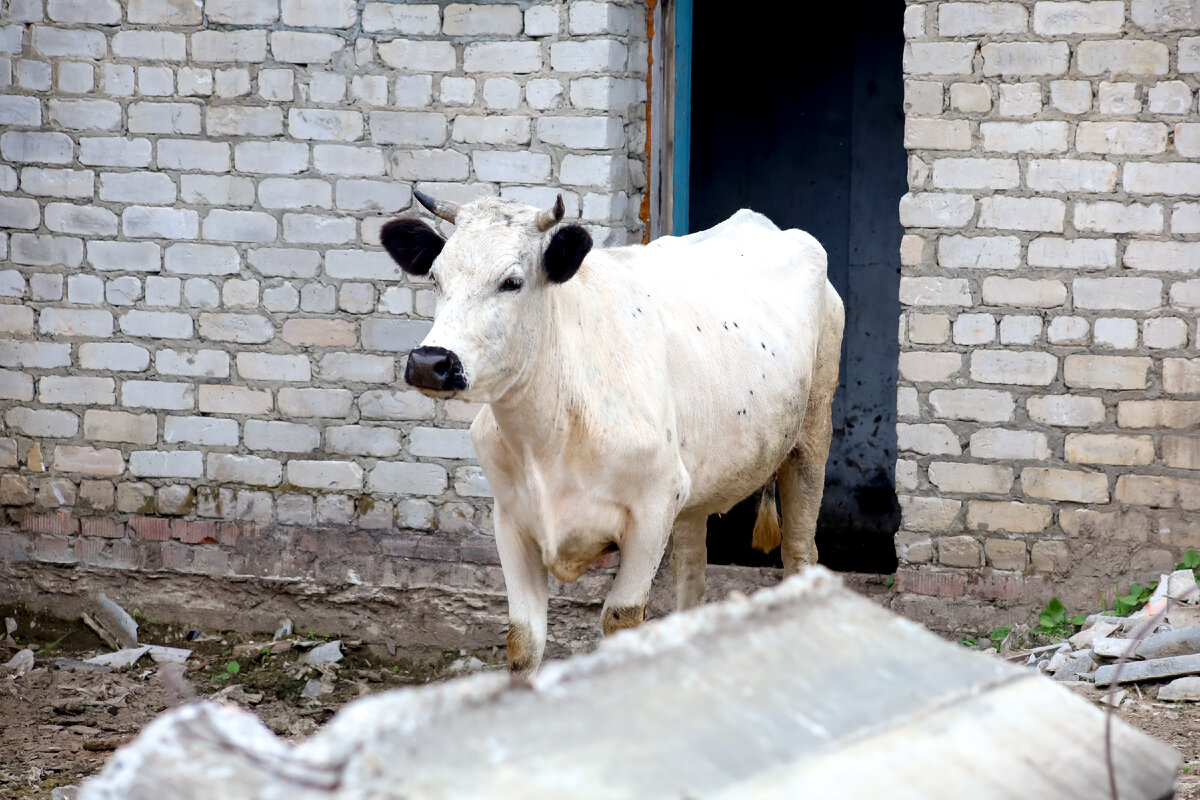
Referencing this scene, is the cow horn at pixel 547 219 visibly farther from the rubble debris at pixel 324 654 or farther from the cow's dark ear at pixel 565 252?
the rubble debris at pixel 324 654

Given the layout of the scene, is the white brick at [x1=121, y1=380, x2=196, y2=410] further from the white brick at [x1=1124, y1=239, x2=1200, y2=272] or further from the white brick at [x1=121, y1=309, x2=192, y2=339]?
the white brick at [x1=1124, y1=239, x2=1200, y2=272]

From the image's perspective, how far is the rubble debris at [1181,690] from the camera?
4.59 m

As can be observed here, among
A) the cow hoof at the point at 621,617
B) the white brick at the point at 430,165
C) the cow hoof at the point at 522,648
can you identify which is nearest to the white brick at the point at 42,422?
the white brick at the point at 430,165

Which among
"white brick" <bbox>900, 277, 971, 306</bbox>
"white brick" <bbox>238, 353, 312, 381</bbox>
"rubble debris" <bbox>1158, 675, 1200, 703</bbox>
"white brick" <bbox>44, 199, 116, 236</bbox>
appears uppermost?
"white brick" <bbox>44, 199, 116, 236</bbox>

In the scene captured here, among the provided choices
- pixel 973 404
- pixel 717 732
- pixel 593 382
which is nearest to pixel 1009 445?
pixel 973 404

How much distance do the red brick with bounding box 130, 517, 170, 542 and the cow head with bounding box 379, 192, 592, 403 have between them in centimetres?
321

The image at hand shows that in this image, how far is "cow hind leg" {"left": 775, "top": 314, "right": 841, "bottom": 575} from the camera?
17.0 feet

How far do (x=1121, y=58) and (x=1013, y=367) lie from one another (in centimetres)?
132

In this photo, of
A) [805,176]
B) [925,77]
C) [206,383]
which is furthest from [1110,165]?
[206,383]

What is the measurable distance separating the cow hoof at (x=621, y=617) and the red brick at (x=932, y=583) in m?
2.24

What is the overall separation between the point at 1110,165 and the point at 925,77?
0.84 meters

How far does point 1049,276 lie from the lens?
559 centimetres

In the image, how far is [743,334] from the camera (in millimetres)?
4484

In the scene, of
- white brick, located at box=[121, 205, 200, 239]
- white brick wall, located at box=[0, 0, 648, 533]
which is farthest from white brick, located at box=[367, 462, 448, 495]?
white brick, located at box=[121, 205, 200, 239]
